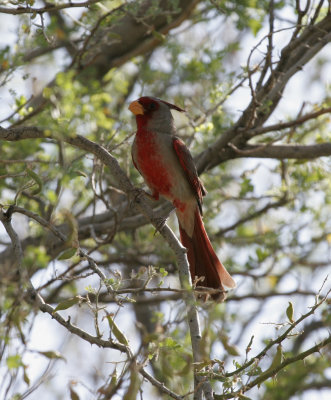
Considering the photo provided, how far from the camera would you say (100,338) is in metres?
Answer: 2.29

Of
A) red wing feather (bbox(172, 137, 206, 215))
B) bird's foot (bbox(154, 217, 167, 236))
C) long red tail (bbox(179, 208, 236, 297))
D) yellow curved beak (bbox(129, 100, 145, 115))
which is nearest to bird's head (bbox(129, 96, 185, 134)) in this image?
yellow curved beak (bbox(129, 100, 145, 115))

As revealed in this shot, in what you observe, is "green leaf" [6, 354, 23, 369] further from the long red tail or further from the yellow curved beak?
the yellow curved beak

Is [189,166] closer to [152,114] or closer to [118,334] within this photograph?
[152,114]

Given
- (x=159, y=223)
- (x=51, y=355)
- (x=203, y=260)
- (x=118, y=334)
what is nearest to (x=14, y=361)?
(x=51, y=355)

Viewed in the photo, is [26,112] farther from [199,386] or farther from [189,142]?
[199,386]

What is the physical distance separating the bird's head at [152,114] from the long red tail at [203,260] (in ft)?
2.10

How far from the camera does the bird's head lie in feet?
14.3

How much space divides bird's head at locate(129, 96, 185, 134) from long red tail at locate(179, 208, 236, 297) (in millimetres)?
640

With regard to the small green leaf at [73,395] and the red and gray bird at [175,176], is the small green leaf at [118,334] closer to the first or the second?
the small green leaf at [73,395]

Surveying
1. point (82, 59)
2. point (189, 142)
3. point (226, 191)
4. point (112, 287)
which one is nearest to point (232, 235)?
point (226, 191)

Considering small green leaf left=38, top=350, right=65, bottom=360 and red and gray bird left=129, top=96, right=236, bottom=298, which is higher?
red and gray bird left=129, top=96, right=236, bottom=298

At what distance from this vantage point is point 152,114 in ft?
14.5

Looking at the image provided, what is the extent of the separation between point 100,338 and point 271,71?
2375 millimetres

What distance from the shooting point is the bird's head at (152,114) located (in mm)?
4359
